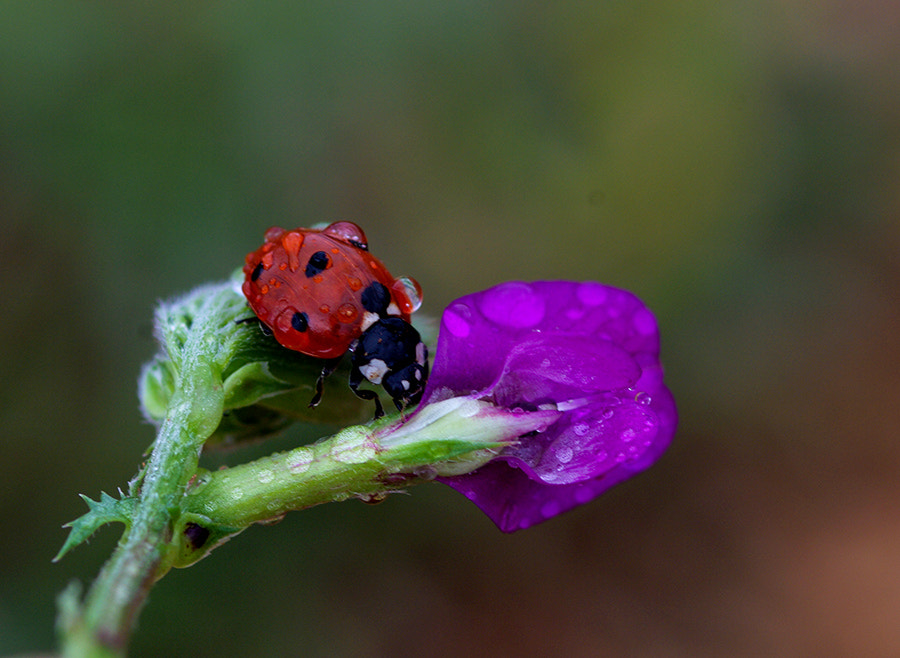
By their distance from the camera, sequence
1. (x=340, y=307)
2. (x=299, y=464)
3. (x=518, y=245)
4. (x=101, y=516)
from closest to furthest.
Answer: (x=101, y=516) → (x=299, y=464) → (x=340, y=307) → (x=518, y=245)

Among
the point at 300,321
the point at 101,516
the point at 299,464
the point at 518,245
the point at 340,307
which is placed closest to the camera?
the point at 101,516

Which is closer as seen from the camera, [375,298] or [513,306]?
[513,306]

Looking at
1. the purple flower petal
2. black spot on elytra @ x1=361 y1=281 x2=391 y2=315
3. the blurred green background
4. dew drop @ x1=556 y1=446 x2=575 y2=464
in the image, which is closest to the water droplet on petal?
the purple flower petal

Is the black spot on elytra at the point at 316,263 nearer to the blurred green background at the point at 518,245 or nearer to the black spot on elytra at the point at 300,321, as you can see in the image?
the black spot on elytra at the point at 300,321

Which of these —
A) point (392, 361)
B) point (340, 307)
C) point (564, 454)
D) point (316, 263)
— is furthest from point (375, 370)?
point (564, 454)

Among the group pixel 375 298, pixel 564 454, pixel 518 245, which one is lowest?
pixel 518 245

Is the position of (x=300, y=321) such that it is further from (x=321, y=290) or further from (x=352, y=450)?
(x=352, y=450)

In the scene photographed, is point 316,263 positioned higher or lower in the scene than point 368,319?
higher
